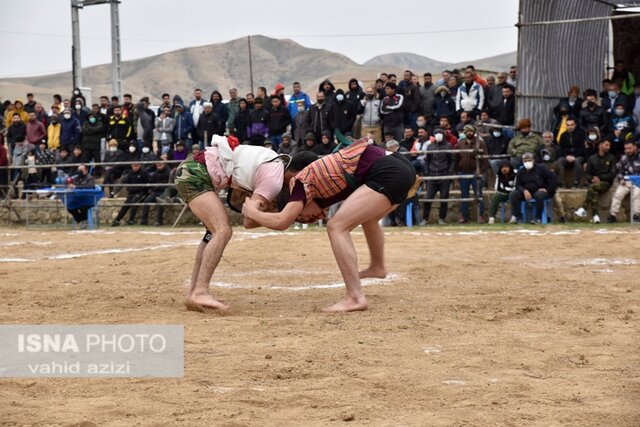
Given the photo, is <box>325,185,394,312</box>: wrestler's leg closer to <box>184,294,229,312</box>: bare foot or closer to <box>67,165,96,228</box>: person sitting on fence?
<box>184,294,229,312</box>: bare foot

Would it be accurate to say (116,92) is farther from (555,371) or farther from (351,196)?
(555,371)

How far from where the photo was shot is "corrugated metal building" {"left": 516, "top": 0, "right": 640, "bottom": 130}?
16.6m

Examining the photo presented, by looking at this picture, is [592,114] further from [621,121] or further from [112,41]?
[112,41]

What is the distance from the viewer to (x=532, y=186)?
15.0m

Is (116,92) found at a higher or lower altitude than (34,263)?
higher

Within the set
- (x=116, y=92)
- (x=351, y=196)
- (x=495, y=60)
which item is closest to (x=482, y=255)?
(x=351, y=196)

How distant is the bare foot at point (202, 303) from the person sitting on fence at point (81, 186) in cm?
1065

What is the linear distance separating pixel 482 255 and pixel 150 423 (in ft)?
22.7

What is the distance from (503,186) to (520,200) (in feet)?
1.18

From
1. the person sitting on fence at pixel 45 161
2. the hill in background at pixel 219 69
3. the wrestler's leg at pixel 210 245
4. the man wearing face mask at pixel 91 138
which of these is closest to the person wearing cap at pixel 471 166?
the man wearing face mask at pixel 91 138

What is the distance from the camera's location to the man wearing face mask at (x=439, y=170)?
15.9 m

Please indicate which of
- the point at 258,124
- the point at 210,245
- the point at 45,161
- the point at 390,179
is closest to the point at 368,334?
the point at 390,179

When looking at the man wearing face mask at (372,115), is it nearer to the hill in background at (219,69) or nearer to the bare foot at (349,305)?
the bare foot at (349,305)

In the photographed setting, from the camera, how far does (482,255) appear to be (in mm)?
10656
